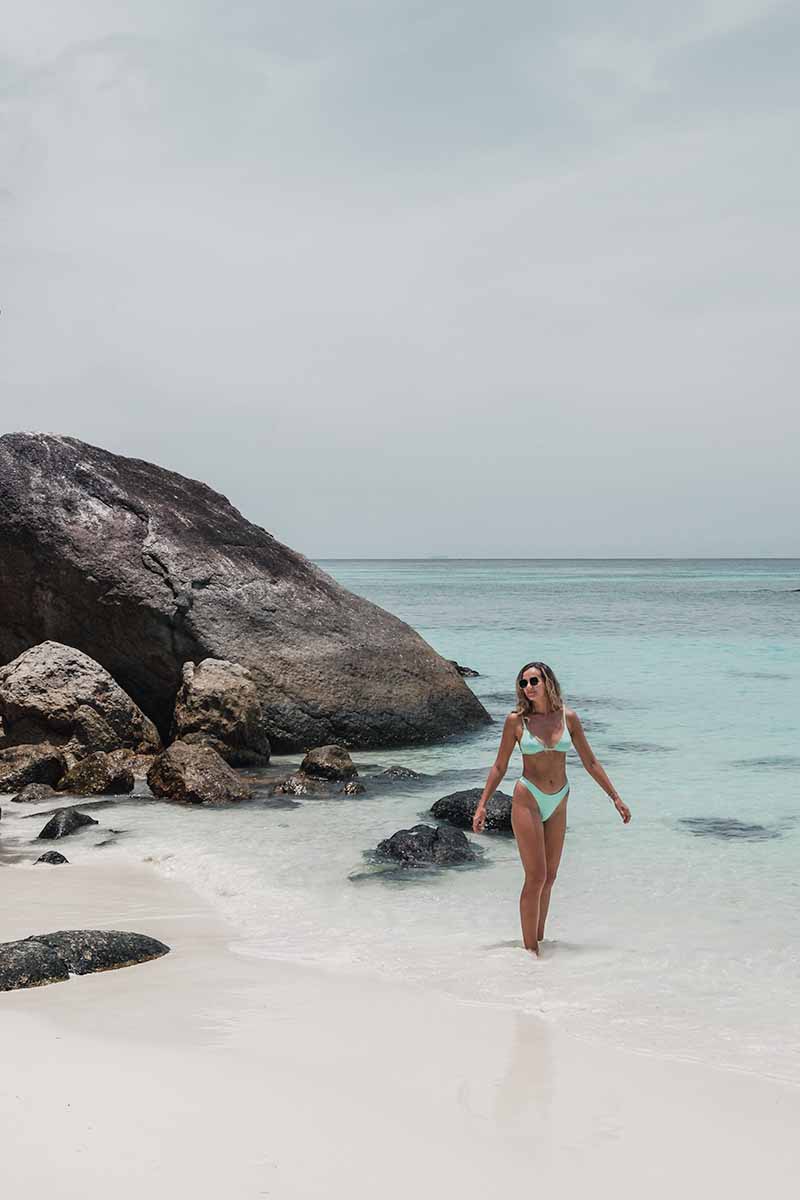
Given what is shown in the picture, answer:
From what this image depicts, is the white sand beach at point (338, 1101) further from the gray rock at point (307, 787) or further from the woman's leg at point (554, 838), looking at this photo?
the gray rock at point (307, 787)

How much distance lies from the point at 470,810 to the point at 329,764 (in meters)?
2.43

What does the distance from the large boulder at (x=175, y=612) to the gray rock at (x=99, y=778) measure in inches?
91.0

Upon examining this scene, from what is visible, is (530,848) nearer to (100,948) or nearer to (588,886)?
(588,886)

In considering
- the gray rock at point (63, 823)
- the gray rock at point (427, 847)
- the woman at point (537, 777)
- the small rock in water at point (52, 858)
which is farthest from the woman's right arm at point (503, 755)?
the gray rock at point (63, 823)

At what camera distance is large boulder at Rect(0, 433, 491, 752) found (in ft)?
44.5

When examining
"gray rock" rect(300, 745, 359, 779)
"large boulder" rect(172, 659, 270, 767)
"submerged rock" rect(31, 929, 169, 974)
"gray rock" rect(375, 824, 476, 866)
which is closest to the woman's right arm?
"submerged rock" rect(31, 929, 169, 974)

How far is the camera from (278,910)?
296 inches

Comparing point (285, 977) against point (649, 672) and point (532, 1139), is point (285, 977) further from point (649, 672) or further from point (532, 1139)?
point (649, 672)

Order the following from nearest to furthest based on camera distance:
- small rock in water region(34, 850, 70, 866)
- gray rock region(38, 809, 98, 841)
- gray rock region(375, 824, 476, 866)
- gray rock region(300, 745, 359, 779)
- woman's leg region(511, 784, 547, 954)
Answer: woman's leg region(511, 784, 547, 954) → small rock in water region(34, 850, 70, 866) → gray rock region(375, 824, 476, 866) → gray rock region(38, 809, 98, 841) → gray rock region(300, 745, 359, 779)

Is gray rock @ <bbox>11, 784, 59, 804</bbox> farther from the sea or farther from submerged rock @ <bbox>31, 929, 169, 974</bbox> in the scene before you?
submerged rock @ <bbox>31, 929, 169, 974</bbox>

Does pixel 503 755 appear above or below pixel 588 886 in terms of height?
above

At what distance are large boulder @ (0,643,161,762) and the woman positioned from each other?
6.92 metres

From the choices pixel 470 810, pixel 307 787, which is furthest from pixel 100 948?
pixel 307 787

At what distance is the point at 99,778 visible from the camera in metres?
11.1
